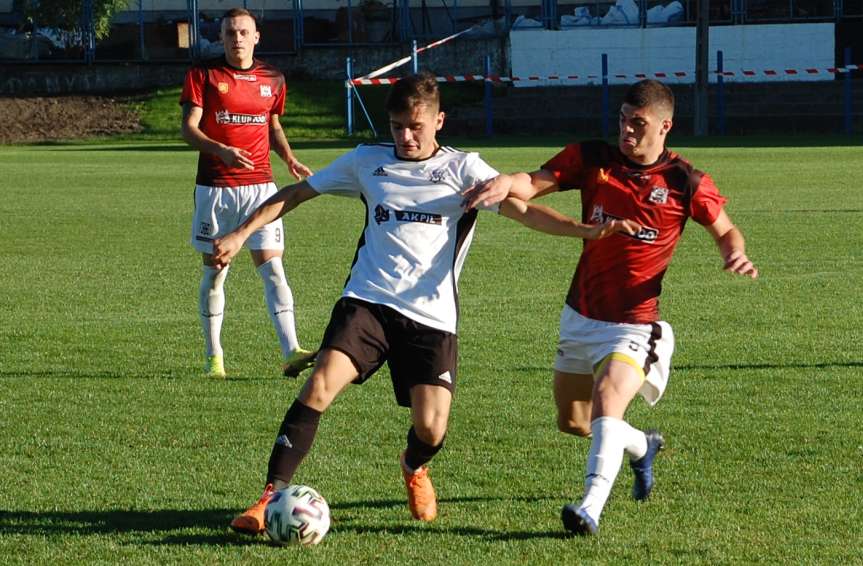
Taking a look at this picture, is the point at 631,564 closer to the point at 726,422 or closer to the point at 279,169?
the point at 726,422

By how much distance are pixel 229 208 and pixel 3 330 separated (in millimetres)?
2446

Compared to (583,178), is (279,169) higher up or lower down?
lower down

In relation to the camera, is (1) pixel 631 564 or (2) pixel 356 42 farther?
(2) pixel 356 42

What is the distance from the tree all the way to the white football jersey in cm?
Result: 4041

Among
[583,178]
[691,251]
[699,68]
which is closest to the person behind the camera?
[583,178]

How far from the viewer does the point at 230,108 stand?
9.27 meters

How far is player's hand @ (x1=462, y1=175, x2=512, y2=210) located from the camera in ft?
18.5

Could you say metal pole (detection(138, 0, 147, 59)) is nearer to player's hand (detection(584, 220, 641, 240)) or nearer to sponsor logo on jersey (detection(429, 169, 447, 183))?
sponsor logo on jersey (detection(429, 169, 447, 183))

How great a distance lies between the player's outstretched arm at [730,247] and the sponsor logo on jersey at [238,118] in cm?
411

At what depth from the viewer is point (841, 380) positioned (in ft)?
28.0

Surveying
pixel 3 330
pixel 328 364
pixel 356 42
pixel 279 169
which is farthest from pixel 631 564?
pixel 356 42

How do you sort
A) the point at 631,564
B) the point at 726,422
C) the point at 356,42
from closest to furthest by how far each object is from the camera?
the point at 631,564
the point at 726,422
the point at 356,42

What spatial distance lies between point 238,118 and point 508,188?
3.93 meters

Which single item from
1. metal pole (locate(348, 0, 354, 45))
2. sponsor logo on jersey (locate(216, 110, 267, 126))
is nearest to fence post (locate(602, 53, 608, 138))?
metal pole (locate(348, 0, 354, 45))
